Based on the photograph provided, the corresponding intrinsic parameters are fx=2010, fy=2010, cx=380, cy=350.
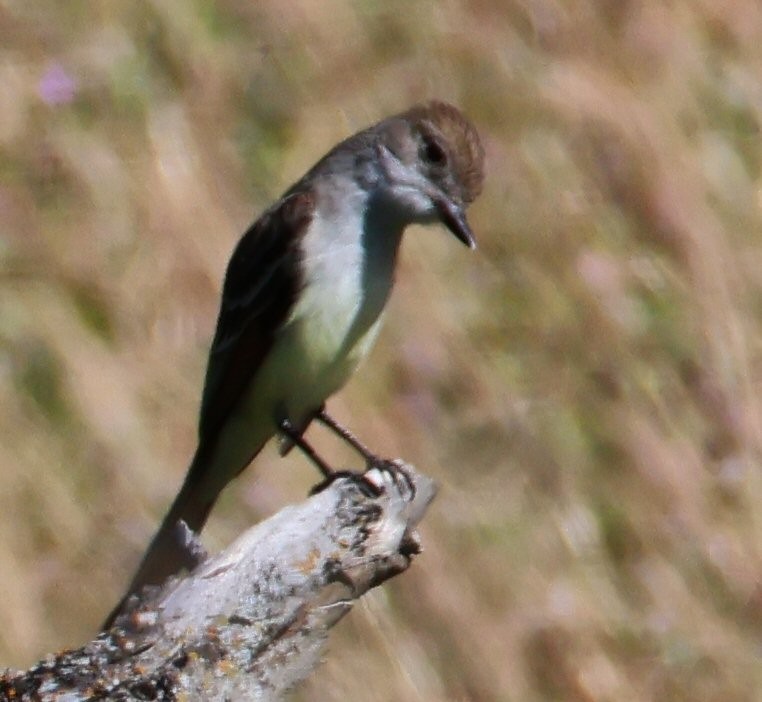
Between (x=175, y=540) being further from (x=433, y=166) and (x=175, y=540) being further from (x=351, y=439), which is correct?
(x=433, y=166)

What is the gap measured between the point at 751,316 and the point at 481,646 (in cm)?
219

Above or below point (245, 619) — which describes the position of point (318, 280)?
above

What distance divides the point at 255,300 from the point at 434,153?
0.64 meters

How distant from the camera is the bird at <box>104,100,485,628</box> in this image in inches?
208

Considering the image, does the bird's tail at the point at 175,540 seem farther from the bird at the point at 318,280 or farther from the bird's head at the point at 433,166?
the bird's head at the point at 433,166

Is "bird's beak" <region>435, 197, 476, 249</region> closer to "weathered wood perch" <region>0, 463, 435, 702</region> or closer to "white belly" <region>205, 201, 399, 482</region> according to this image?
"white belly" <region>205, 201, 399, 482</region>

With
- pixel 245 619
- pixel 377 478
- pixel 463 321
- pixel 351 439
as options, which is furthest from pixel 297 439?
pixel 463 321

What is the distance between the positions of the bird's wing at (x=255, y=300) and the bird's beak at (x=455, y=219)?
366 mm

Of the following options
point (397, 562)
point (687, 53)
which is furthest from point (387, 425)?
point (397, 562)

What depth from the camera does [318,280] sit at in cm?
530

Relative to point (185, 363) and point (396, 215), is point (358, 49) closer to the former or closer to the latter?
point (185, 363)

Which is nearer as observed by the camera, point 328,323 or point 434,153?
point 328,323

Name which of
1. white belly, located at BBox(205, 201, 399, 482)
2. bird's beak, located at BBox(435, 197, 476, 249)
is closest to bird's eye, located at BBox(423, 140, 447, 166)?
bird's beak, located at BBox(435, 197, 476, 249)

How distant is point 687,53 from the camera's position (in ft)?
31.8
